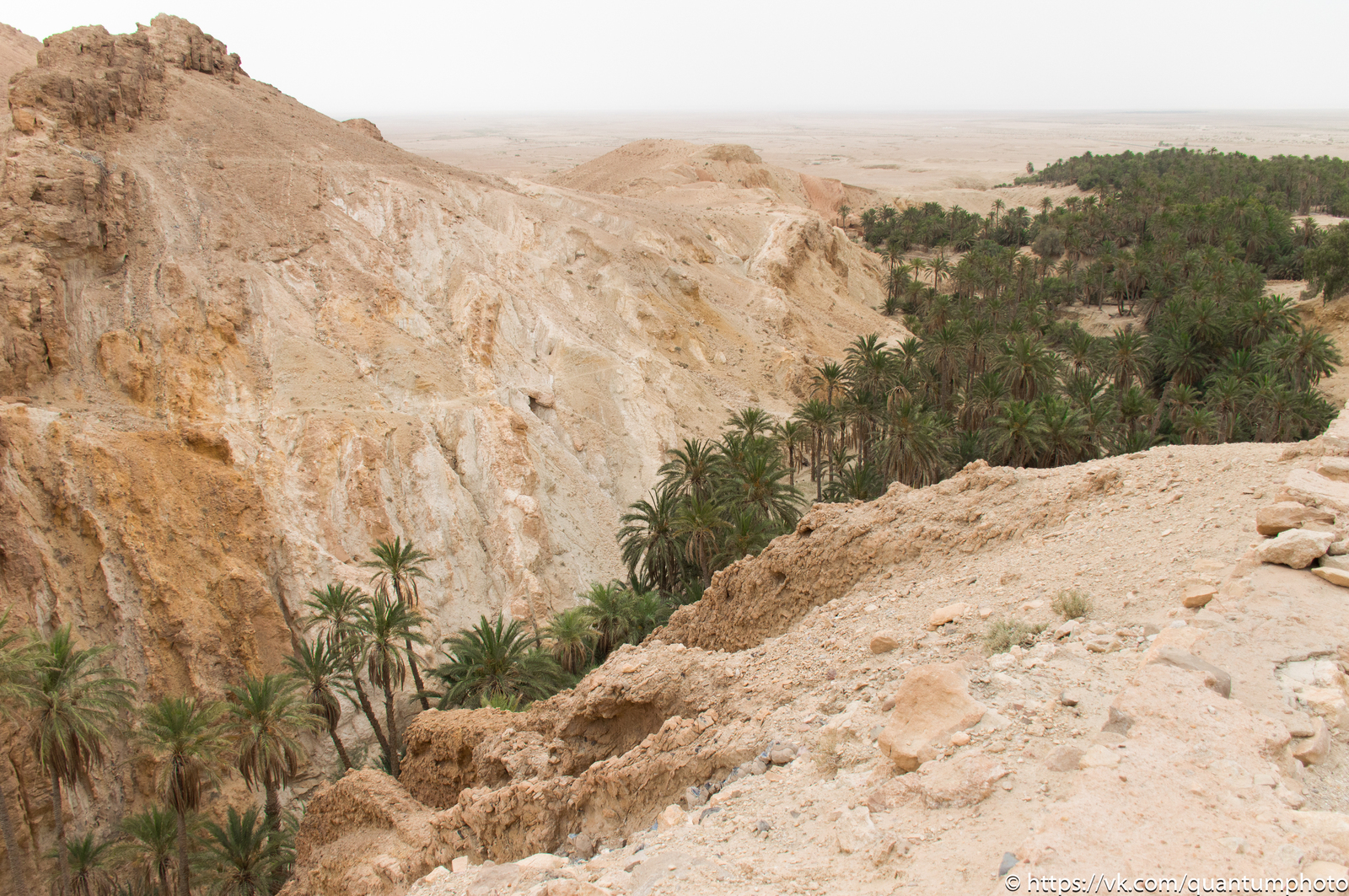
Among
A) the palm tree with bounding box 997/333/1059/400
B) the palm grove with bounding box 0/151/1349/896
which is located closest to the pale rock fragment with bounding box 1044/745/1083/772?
the palm grove with bounding box 0/151/1349/896

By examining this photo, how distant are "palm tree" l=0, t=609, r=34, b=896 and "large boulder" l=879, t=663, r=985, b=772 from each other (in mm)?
15959

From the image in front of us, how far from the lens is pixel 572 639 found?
2170 cm

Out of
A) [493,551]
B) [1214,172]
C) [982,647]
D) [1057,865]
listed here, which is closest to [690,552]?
[493,551]

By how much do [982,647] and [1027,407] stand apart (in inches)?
820

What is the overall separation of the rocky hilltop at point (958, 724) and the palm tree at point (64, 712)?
22.8 ft

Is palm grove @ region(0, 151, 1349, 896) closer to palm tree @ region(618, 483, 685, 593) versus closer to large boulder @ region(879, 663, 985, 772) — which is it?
palm tree @ region(618, 483, 685, 593)

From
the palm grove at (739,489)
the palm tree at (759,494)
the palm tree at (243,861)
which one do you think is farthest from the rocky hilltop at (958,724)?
the palm tree at (759,494)

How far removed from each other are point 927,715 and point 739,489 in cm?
1996

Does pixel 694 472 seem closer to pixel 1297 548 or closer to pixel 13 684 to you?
pixel 13 684

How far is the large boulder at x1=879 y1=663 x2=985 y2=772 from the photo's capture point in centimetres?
645

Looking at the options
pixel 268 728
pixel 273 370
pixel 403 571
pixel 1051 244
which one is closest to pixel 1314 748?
pixel 268 728

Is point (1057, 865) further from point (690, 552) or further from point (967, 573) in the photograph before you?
point (690, 552)

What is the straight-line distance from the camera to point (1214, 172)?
87.0 m

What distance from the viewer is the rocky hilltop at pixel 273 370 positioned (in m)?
21.7
